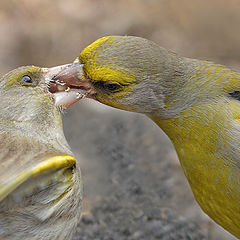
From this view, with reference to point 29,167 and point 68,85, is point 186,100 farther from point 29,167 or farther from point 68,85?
point 29,167

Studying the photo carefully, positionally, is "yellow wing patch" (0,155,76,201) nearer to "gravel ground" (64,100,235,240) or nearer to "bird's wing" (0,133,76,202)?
"bird's wing" (0,133,76,202)

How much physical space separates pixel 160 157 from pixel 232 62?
6.29 ft

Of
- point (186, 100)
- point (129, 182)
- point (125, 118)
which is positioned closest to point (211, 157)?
point (186, 100)

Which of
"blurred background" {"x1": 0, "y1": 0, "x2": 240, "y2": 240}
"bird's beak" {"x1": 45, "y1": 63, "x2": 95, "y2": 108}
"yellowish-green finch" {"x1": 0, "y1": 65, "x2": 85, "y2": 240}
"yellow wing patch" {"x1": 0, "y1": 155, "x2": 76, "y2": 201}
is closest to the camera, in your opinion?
"yellow wing patch" {"x1": 0, "y1": 155, "x2": 76, "y2": 201}

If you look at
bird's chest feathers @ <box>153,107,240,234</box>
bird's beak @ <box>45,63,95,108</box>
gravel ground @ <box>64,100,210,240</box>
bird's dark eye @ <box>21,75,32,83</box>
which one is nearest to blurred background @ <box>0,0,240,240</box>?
gravel ground @ <box>64,100,210,240</box>

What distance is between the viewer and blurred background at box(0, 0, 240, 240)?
3824 mm

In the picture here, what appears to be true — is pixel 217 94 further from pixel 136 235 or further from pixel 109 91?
pixel 136 235

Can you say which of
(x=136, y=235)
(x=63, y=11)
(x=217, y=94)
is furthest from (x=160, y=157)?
(x=63, y=11)

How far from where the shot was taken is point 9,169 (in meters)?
1.61

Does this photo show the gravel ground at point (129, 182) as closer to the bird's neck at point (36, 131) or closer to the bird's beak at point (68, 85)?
the bird's beak at point (68, 85)

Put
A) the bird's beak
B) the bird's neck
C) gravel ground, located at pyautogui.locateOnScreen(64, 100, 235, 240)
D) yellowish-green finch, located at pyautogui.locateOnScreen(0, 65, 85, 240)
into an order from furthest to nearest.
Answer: gravel ground, located at pyautogui.locateOnScreen(64, 100, 235, 240)
the bird's beak
the bird's neck
yellowish-green finch, located at pyautogui.locateOnScreen(0, 65, 85, 240)

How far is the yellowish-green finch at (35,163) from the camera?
162cm

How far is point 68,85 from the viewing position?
238cm

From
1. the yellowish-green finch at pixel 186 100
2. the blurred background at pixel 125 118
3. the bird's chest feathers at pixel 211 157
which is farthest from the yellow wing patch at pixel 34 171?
the blurred background at pixel 125 118
